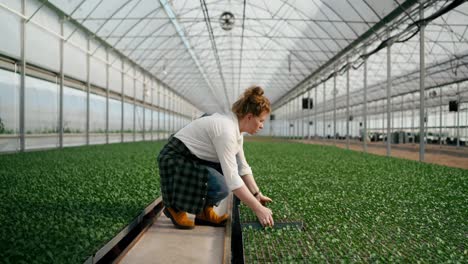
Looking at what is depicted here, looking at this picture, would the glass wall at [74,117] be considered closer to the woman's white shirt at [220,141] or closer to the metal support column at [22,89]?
the metal support column at [22,89]

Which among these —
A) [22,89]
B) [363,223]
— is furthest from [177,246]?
[22,89]

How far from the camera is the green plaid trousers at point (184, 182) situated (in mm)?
3479

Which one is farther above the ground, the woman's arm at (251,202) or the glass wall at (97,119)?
the glass wall at (97,119)

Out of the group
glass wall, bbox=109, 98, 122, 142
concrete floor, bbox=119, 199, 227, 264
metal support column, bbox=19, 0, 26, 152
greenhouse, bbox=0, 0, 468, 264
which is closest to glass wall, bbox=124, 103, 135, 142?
greenhouse, bbox=0, 0, 468, 264

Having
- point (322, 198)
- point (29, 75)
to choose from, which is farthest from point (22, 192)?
point (29, 75)

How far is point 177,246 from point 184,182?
0.60 metres

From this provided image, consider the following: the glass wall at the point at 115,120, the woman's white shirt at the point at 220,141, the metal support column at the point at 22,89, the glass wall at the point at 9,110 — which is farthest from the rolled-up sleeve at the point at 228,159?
the glass wall at the point at 115,120

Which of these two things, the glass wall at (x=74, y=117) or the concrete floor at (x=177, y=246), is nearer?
the concrete floor at (x=177, y=246)

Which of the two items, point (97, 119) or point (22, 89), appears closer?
point (22, 89)

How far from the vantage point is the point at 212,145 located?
348cm

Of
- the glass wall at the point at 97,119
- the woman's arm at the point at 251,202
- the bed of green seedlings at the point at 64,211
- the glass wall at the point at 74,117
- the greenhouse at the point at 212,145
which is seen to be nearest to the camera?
the bed of green seedlings at the point at 64,211

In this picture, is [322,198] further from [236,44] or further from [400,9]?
[236,44]

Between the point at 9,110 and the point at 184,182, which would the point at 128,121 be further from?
the point at 184,182

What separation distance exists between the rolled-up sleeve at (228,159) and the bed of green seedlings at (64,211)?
1033mm
